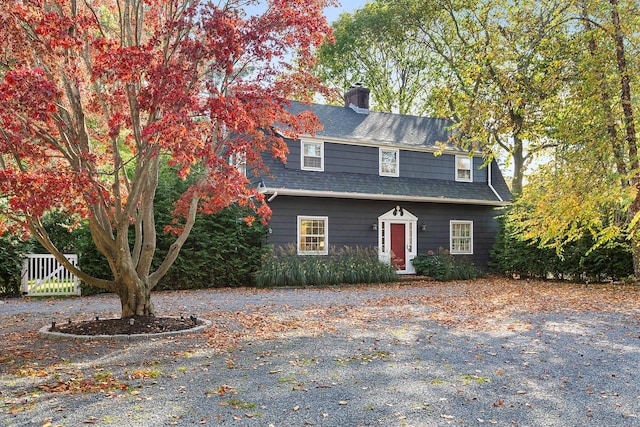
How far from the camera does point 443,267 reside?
18.7m

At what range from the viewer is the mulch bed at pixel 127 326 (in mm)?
7750

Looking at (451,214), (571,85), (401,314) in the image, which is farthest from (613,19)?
(401,314)

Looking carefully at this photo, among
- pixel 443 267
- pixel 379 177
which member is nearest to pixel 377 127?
pixel 379 177

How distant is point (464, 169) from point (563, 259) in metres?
6.00

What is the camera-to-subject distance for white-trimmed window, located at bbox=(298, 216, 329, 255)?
17797mm

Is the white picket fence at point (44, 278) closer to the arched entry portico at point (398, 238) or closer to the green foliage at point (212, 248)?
the green foliage at point (212, 248)

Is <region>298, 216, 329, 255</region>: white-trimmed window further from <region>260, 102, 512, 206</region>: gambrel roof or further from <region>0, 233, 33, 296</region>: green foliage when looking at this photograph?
<region>0, 233, 33, 296</region>: green foliage

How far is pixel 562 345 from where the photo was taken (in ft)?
23.2

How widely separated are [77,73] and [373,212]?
41.7 ft

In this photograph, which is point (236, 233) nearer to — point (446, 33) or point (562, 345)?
point (562, 345)

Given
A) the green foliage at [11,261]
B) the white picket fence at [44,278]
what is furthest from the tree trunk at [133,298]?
the green foliage at [11,261]

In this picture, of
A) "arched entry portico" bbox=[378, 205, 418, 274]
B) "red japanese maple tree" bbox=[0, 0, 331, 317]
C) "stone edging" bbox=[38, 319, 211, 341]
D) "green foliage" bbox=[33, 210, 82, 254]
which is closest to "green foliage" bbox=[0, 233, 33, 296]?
"green foliage" bbox=[33, 210, 82, 254]

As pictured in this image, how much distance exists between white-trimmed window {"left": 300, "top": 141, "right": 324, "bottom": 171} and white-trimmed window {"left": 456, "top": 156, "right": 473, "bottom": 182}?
601 centimetres

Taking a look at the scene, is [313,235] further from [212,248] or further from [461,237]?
[461,237]
